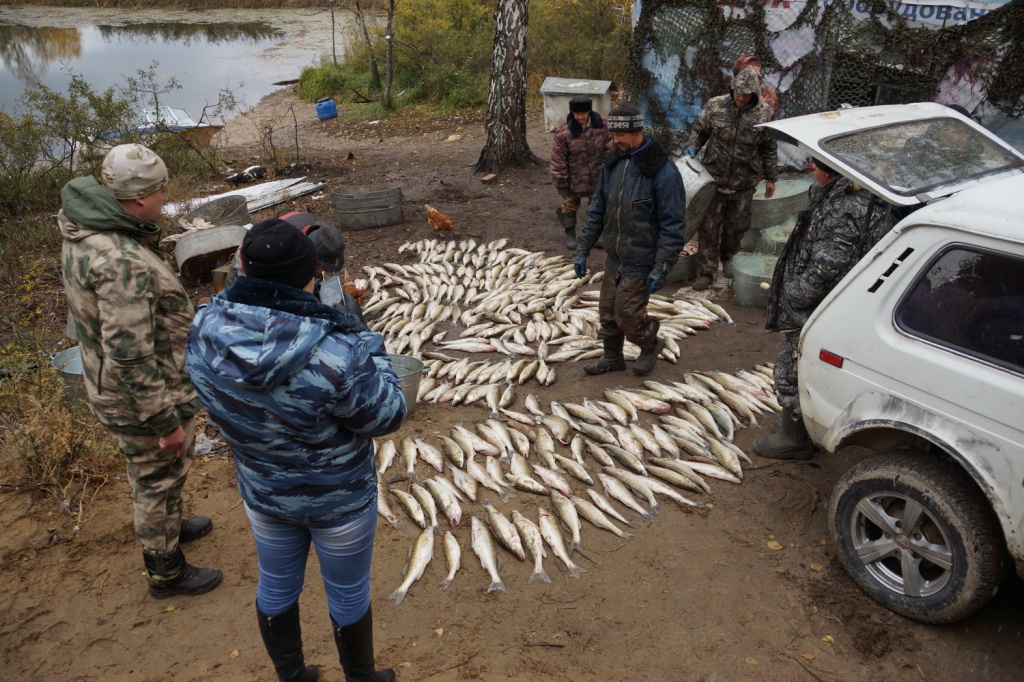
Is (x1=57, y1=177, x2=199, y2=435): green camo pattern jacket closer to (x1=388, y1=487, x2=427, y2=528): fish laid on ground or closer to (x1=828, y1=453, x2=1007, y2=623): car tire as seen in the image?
(x1=388, y1=487, x2=427, y2=528): fish laid on ground

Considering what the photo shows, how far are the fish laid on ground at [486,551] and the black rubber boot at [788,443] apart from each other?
2163 millimetres

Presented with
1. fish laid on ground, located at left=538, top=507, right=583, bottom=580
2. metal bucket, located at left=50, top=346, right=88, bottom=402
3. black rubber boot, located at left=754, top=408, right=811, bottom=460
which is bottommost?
fish laid on ground, located at left=538, top=507, right=583, bottom=580

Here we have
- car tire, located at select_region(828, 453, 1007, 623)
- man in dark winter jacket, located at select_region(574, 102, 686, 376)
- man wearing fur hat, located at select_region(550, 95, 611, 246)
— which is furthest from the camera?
man wearing fur hat, located at select_region(550, 95, 611, 246)

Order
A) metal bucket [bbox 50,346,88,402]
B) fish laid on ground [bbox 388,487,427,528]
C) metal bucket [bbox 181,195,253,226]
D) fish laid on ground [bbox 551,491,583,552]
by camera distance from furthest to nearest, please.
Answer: metal bucket [bbox 181,195,253,226], metal bucket [bbox 50,346,88,402], fish laid on ground [bbox 388,487,427,528], fish laid on ground [bbox 551,491,583,552]

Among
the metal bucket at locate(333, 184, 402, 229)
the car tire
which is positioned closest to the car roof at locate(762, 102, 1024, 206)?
the car tire

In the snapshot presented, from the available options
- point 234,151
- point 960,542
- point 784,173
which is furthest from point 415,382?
point 234,151

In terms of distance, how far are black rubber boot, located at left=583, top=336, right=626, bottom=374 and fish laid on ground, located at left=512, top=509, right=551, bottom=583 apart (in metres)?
2.15

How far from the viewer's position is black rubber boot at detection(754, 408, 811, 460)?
16.5 feet

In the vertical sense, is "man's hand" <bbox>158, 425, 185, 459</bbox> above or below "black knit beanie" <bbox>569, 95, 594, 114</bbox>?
below

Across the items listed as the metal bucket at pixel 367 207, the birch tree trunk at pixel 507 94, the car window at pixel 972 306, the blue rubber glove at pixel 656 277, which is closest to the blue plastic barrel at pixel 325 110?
the birch tree trunk at pixel 507 94

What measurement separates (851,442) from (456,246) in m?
7.02

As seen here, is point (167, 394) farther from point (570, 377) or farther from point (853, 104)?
point (853, 104)

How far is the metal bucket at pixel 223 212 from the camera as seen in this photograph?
395 inches

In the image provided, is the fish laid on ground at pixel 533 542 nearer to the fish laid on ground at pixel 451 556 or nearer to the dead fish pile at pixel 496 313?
the fish laid on ground at pixel 451 556
